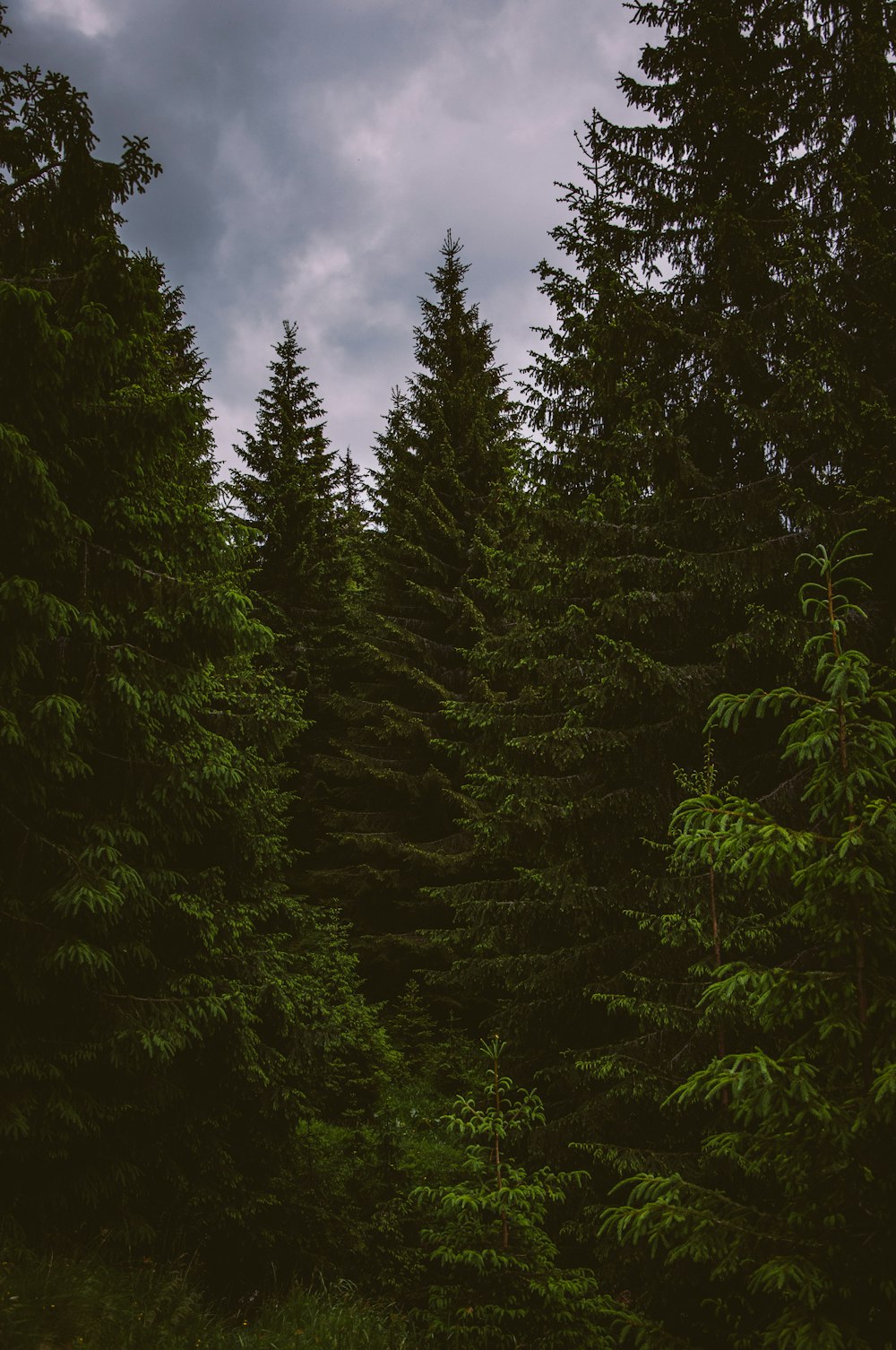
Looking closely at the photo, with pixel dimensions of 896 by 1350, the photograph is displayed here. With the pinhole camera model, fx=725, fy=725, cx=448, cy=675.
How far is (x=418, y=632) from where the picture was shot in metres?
15.6

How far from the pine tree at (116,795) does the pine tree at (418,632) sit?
648 cm

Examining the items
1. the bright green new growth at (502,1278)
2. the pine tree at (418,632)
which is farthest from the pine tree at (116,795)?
the pine tree at (418,632)

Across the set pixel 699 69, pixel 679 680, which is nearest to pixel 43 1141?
pixel 679 680

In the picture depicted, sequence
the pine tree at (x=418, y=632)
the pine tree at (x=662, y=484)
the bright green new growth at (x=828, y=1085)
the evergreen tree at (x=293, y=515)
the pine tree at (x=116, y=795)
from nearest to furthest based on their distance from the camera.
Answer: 1. the bright green new growth at (x=828, y=1085)
2. the pine tree at (x=116, y=795)
3. the pine tree at (x=662, y=484)
4. the pine tree at (x=418, y=632)
5. the evergreen tree at (x=293, y=515)

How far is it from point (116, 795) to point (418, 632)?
9.52 metres

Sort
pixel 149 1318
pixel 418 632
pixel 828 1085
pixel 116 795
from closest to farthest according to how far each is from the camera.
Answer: pixel 828 1085 → pixel 149 1318 → pixel 116 795 → pixel 418 632

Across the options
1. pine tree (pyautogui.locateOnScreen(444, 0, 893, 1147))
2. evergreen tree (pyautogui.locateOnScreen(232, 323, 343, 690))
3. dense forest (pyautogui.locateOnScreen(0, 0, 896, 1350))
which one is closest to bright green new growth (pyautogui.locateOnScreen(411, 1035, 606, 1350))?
dense forest (pyautogui.locateOnScreen(0, 0, 896, 1350))

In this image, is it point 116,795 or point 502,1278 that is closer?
point 502,1278

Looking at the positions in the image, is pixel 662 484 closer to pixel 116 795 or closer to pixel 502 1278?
pixel 116 795

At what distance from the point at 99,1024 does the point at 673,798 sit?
5.67 meters

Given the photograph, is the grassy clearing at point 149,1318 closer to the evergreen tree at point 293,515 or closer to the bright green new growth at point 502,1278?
the bright green new growth at point 502,1278

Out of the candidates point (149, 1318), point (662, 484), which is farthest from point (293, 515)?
point (149, 1318)

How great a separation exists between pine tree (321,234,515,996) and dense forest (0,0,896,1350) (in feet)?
15.1

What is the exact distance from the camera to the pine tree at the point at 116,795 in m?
5.71
